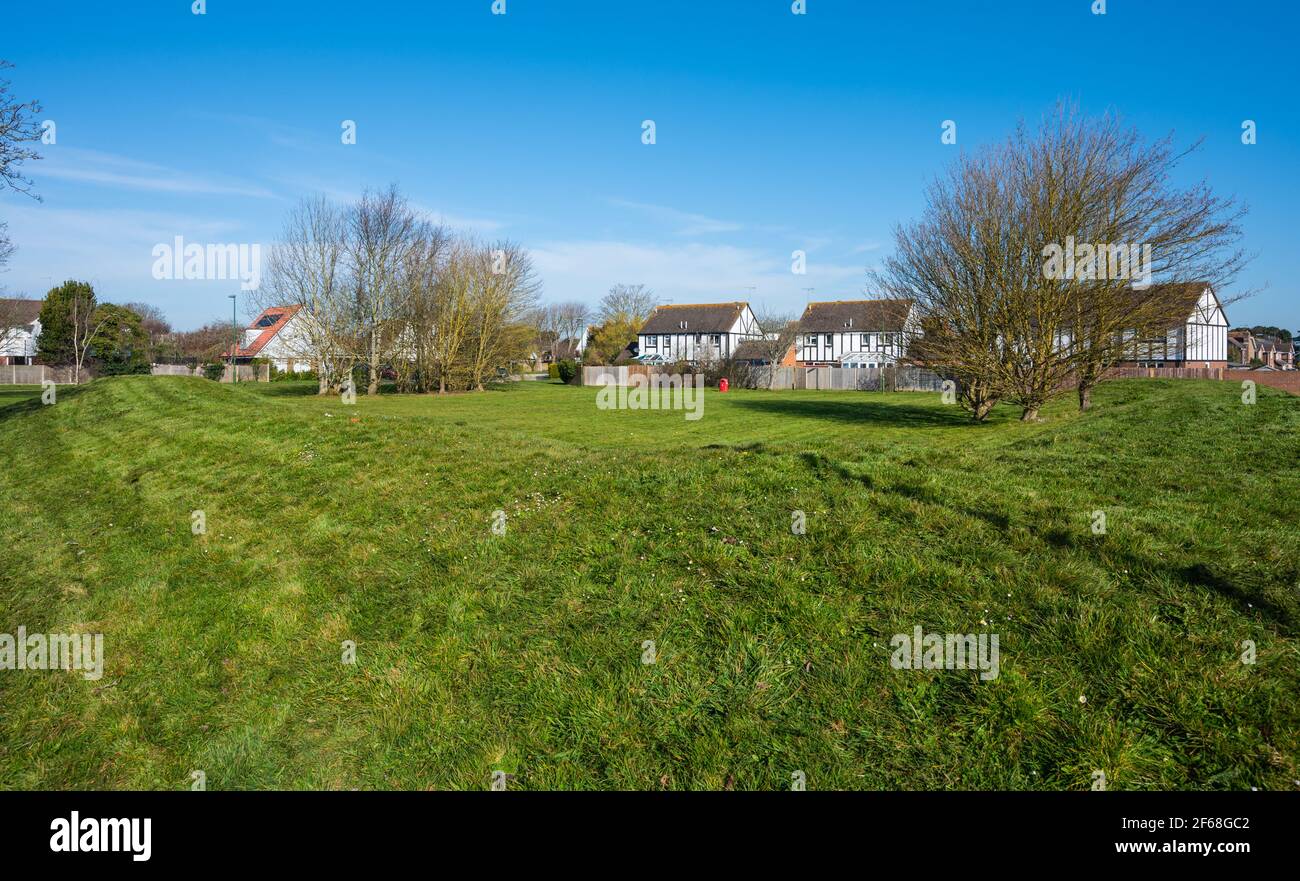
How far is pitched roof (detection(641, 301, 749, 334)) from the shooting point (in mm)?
84438

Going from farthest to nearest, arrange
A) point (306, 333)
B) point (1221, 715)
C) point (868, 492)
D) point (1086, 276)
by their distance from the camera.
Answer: point (306, 333), point (1086, 276), point (868, 492), point (1221, 715)

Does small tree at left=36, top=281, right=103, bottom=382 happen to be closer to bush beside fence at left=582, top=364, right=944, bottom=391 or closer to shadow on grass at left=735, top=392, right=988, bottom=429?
bush beside fence at left=582, top=364, right=944, bottom=391

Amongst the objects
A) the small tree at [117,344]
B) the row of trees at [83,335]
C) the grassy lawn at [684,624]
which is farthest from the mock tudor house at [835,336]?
the grassy lawn at [684,624]

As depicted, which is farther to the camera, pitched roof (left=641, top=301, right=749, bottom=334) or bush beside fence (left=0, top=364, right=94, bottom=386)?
pitched roof (left=641, top=301, right=749, bottom=334)

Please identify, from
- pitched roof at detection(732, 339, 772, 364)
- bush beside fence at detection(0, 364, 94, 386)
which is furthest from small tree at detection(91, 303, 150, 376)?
pitched roof at detection(732, 339, 772, 364)

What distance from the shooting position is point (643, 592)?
18.1ft

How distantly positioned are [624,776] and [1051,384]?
2229cm

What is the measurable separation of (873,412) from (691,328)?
55.2 metres

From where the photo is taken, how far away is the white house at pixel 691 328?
275 ft

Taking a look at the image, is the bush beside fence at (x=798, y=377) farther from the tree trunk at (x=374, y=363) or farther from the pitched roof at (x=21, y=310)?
the pitched roof at (x=21, y=310)

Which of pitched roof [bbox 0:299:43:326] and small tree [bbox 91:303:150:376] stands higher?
pitched roof [bbox 0:299:43:326]

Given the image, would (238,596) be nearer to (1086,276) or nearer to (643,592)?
(643,592)
